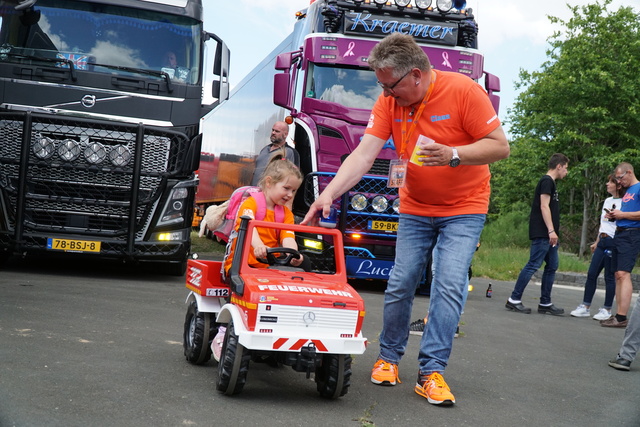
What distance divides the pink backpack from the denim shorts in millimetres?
5713

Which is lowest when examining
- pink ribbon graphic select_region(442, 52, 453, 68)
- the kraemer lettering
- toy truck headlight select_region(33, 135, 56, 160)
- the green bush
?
the green bush

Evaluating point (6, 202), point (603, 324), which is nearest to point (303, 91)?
point (6, 202)

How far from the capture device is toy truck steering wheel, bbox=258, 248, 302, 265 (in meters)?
4.76

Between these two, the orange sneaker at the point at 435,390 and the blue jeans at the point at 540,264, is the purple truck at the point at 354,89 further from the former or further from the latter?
the orange sneaker at the point at 435,390

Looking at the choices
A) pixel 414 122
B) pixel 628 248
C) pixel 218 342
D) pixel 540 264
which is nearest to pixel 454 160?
pixel 414 122

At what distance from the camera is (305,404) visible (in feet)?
14.8

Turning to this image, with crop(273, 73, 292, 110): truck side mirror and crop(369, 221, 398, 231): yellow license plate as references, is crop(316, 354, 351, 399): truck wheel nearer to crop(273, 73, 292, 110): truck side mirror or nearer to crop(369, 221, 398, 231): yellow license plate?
crop(369, 221, 398, 231): yellow license plate

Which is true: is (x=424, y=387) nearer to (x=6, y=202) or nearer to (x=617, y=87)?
(x=6, y=202)

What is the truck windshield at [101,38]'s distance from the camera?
10.2m

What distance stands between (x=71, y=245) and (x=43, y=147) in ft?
4.22

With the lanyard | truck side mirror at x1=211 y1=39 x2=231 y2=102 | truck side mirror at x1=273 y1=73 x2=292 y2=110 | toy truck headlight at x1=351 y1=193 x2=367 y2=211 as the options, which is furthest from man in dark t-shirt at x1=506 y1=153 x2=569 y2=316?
the lanyard

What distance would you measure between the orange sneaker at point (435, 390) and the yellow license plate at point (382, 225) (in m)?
6.27

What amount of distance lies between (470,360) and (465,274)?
170cm

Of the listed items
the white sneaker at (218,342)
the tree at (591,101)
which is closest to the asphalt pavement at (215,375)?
the white sneaker at (218,342)
